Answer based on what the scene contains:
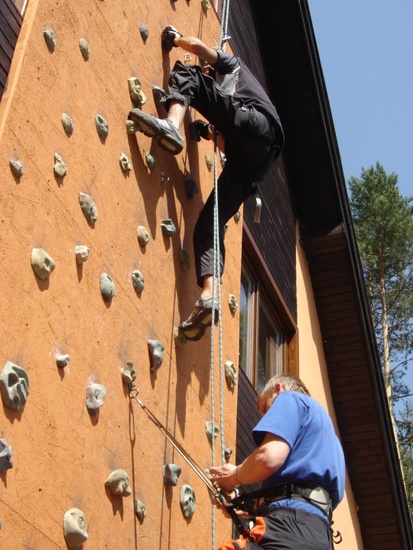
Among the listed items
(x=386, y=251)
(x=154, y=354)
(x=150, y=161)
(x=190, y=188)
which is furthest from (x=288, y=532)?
(x=386, y=251)

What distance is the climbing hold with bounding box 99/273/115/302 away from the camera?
4234mm

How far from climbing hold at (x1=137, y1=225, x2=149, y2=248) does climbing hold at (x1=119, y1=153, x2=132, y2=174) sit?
0.28 meters

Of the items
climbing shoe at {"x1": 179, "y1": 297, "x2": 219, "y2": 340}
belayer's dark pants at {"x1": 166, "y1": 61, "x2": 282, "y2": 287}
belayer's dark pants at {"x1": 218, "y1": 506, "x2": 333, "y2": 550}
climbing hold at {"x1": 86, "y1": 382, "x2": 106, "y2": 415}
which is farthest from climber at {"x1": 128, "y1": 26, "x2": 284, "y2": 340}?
belayer's dark pants at {"x1": 218, "y1": 506, "x2": 333, "y2": 550}

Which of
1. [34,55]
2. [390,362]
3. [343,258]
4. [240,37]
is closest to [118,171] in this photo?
[34,55]

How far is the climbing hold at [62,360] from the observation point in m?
3.76

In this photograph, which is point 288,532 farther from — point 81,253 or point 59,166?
point 59,166

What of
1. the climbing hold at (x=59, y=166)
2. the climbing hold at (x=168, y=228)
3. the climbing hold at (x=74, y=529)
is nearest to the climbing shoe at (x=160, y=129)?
the climbing hold at (x=168, y=228)

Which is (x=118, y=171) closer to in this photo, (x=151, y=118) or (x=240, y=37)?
(x=151, y=118)

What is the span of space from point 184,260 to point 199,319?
1.56ft

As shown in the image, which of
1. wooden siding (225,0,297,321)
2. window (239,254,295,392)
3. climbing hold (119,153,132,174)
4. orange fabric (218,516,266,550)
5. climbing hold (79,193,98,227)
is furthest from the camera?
wooden siding (225,0,297,321)

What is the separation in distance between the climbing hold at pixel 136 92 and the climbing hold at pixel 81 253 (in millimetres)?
1213

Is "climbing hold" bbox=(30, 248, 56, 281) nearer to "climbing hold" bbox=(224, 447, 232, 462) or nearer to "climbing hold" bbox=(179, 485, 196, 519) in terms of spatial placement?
"climbing hold" bbox=(179, 485, 196, 519)

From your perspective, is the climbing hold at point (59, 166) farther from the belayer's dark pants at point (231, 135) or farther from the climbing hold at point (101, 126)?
the belayer's dark pants at point (231, 135)

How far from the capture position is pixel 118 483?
3.97 metres
